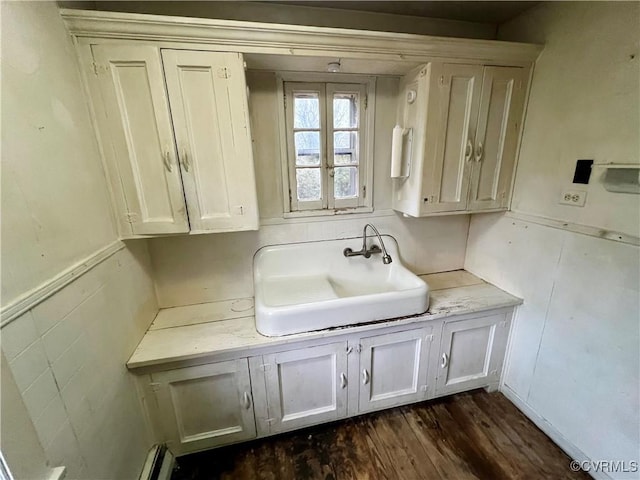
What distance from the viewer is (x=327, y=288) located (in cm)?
164

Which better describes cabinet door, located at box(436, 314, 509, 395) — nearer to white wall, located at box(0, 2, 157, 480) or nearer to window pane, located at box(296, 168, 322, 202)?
window pane, located at box(296, 168, 322, 202)

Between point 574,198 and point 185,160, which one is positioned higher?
point 185,160

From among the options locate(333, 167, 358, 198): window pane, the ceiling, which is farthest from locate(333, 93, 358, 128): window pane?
the ceiling

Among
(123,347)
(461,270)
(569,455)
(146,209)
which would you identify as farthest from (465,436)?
(146,209)

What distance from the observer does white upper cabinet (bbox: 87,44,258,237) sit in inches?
43.0

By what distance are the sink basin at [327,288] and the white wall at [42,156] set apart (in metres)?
0.77

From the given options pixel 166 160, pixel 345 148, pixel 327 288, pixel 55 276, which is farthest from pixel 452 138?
pixel 55 276

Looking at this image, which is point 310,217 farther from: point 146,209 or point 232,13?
point 232,13

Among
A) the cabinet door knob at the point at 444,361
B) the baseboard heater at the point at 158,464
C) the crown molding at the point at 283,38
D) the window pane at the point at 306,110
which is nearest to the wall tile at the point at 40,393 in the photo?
the baseboard heater at the point at 158,464

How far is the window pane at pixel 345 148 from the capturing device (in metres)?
1.64

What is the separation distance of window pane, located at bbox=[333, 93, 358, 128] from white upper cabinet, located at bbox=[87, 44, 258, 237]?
592 mm

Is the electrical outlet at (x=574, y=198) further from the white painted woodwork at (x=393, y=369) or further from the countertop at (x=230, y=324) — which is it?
the white painted woodwork at (x=393, y=369)

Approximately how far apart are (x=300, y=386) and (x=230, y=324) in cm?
49

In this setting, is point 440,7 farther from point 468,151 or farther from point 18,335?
point 18,335
